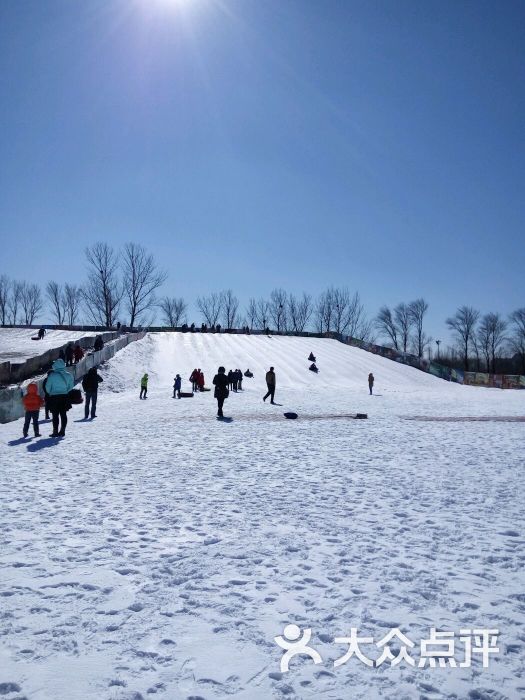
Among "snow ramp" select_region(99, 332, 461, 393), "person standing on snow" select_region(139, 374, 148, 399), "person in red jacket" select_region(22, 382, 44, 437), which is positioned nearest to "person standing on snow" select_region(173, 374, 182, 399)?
"person standing on snow" select_region(139, 374, 148, 399)

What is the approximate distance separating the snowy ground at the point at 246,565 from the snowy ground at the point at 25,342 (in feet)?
87.6

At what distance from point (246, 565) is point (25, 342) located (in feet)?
139

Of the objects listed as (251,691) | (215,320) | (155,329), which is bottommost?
(251,691)

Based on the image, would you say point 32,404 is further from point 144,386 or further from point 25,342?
point 25,342

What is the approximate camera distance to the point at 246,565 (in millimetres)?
4312

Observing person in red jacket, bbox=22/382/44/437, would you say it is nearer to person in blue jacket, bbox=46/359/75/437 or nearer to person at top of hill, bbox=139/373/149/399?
person in blue jacket, bbox=46/359/75/437

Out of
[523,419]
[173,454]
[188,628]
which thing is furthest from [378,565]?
[523,419]

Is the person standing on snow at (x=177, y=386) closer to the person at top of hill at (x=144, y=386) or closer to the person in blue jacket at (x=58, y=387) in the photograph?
the person at top of hill at (x=144, y=386)

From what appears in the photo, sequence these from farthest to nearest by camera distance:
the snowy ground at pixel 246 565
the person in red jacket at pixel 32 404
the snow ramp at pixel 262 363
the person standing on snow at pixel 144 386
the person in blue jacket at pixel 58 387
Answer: the snow ramp at pixel 262 363 → the person standing on snow at pixel 144 386 → the person in red jacket at pixel 32 404 → the person in blue jacket at pixel 58 387 → the snowy ground at pixel 246 565

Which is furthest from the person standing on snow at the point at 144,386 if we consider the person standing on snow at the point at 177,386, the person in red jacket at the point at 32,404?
the person in red jacket at the point at 32,404

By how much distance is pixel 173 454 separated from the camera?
31.3ft

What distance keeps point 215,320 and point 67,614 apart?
301 ft

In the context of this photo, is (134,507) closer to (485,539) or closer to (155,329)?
(485,539)

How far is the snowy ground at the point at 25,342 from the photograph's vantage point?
33.6 metres
